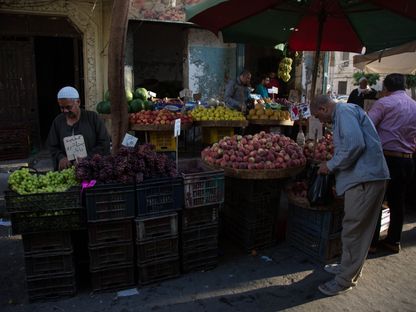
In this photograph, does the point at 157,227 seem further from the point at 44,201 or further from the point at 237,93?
the point at 237,93

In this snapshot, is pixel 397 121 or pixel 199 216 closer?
pixel 199 216

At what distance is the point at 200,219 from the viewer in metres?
3.89

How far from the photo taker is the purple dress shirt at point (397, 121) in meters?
4.28

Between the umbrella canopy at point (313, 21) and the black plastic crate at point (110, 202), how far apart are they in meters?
2.42

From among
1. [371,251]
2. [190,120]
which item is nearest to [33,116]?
[190,120]

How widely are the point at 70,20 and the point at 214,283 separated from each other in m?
7.28

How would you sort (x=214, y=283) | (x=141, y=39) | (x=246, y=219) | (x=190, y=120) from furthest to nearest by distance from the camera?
(x=141, y=39)
(x=190, y=120)
(x=246, y=219)
(x=214, y=283)

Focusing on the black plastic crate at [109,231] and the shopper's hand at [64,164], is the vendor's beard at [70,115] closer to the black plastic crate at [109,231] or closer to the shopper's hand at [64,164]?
the shopper's hand at [64,164]

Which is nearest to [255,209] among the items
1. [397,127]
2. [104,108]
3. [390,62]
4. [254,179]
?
[254,179]

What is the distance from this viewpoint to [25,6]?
8.15 meters

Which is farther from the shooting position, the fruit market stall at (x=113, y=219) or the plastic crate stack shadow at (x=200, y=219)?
the plastic crate stack shadow at (x=200, y=219)

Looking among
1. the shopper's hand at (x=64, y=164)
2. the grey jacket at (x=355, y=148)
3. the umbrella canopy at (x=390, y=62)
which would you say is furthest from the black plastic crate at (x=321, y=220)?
the umbrella canopy at (x=390, y=62)

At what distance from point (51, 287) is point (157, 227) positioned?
42.4 inches

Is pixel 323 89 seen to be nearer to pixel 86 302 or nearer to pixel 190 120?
pixel 190 120
